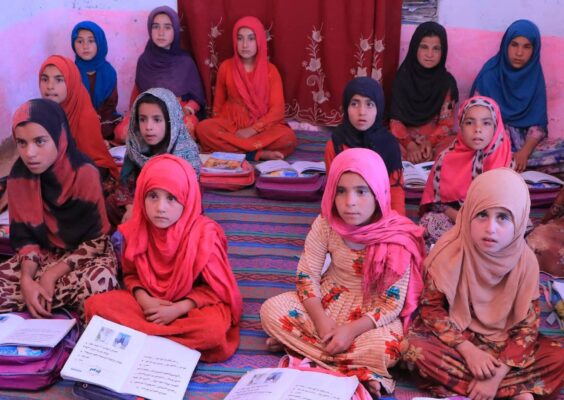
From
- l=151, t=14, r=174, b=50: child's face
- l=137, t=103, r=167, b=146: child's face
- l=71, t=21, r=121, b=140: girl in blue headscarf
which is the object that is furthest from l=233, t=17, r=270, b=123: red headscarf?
l=137, t=103, r=167, b=146: child's face

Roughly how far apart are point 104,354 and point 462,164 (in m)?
1.83

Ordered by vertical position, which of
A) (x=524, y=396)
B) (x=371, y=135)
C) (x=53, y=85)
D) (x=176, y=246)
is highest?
(x=53, y=85)

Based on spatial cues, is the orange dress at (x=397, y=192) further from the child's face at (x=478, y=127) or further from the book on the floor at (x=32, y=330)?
the book on the floor at (x=32, y=330)

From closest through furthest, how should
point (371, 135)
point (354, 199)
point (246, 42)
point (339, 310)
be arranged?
point (354, 199) → point (339, 310) → point (371, 135) → point (246, 42)

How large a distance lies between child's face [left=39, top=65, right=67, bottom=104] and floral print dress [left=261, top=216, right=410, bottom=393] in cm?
172

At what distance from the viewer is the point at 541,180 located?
3.72 m

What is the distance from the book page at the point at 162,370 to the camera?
7.12ft

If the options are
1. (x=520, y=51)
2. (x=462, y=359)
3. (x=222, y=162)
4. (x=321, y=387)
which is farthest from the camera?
(x=520, y=51)

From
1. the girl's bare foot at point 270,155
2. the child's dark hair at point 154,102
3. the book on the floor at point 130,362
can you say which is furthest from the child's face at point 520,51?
the book on the floor at point 130,362

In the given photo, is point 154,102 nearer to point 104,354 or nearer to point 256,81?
point 104,354

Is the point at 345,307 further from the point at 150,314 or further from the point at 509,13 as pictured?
the point at 509,13

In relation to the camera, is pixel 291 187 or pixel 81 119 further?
pixel 291 187

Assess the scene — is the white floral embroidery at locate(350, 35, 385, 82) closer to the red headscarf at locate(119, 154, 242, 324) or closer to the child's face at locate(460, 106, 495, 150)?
the child's face at locate(460, 106, 495, 150)

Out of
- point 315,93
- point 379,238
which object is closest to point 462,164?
point 379,238
